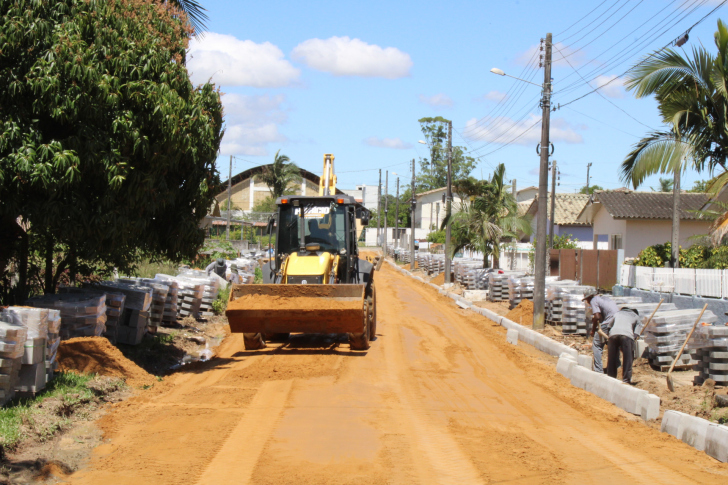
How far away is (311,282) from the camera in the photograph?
12539mm

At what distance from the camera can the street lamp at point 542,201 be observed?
17.4m

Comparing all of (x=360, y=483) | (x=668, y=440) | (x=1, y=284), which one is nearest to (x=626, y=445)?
(x=668, y=440)

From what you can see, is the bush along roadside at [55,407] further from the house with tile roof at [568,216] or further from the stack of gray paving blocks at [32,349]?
the house with tile roof at [568,216]

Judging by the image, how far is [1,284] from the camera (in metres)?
11.1

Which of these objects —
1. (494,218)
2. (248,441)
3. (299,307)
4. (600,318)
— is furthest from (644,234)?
(248,441)

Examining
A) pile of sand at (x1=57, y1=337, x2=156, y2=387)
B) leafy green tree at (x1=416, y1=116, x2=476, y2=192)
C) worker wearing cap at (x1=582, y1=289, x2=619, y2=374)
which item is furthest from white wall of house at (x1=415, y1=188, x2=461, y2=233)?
pile of sand at (x1=57, y1=337, x2=156, y2=387)

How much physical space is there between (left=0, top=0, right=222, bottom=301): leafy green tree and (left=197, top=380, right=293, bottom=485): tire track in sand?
11.1 feet

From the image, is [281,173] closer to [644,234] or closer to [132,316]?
[644,234]

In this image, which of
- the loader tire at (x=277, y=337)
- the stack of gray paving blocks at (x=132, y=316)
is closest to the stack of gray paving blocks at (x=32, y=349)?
the stack of gray paving blocks at (x=132, y=316)

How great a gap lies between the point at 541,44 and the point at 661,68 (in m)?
4.87

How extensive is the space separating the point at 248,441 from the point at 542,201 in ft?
42.1

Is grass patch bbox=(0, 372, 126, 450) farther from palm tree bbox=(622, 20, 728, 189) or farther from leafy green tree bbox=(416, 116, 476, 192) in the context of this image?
leafy green tree bbox=(416, 116, 476, 192)

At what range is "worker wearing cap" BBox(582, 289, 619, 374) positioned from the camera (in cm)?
1137

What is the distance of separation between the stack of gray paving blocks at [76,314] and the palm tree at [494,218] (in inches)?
791
